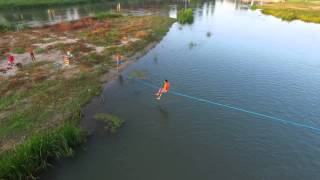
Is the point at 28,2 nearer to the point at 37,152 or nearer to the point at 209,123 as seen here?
the point at 37,152

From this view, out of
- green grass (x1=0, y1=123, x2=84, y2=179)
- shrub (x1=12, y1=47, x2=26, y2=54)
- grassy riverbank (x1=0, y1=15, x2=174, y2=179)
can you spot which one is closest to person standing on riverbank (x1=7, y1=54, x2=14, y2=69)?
grassy riverbank (x1=0, y1=15, x2=174, y2=179)

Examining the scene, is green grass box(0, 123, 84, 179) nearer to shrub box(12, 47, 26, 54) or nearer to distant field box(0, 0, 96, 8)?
shrub box(12, 47, 26, 54)

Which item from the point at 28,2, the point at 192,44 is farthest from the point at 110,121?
the point at 28,2

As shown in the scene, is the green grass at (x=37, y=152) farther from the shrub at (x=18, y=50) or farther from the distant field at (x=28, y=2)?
the distant field at (x=28, y=2)

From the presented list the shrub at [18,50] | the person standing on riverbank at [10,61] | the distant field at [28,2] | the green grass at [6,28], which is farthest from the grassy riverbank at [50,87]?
the distant field at [28,2]

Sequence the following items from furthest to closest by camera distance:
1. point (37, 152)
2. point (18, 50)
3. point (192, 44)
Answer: point (192, 44), point (18, 50), point (37, 152)

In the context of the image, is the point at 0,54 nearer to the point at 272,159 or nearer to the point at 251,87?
the point at 251,87
